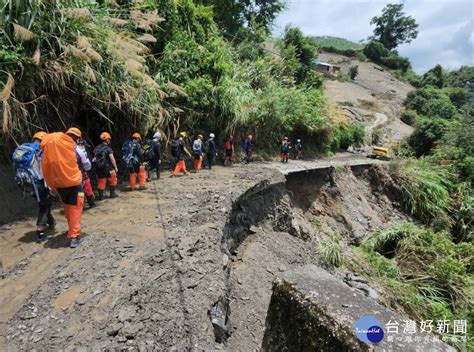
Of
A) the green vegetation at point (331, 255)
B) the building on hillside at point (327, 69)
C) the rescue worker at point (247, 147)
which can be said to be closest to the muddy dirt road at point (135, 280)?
the green vegetation at point (331, 255)

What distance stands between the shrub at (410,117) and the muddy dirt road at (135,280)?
123 feet

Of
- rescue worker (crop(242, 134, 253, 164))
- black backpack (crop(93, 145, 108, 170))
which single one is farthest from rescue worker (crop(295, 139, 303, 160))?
black backpack (crop(93, 145, 108, 170))

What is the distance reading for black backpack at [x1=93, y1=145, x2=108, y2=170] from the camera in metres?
6.23

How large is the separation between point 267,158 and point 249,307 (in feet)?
32.7

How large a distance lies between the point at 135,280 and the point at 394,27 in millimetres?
79189

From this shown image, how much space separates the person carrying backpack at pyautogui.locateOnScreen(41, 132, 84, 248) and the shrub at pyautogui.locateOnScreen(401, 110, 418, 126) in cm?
4063

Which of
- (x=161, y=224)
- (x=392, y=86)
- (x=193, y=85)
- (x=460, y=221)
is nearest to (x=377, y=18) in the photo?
(x=392, y=86)

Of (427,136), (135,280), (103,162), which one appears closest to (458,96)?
(427,136)

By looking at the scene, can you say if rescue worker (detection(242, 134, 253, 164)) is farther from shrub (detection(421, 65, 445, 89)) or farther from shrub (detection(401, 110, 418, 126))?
shrub (detection(421, 65, 445, 89))

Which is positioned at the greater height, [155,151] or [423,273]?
[155,151]

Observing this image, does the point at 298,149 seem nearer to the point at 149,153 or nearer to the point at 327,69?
the point at 149,153

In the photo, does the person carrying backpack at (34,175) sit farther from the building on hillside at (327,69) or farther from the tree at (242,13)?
the building on hillside at (327,69)

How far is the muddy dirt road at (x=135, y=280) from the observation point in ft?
9.62

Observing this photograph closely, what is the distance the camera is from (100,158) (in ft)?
20.5
